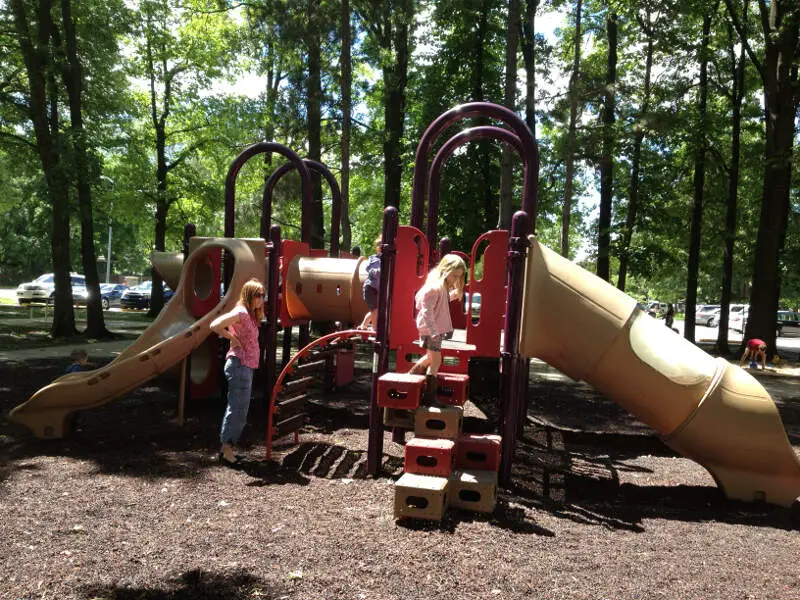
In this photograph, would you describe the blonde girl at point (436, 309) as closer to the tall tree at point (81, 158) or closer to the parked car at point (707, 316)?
the tall tree at point (81, 158)

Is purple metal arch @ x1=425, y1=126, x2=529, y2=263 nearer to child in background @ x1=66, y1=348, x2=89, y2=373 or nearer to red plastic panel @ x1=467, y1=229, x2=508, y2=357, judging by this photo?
red plastic panel @ x1=467, y1=229, x2=508, y2=357

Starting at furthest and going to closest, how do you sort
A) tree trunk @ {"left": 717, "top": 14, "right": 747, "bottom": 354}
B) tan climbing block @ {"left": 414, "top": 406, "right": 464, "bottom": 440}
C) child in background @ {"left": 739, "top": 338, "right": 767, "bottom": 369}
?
tree trunk @ {"left": 717, "top": 14, "right": 747, "bottom": 354} → child in background @ {"left": 739, "top": 338, "right": 767, "bottom": 369} → tan climbing block @ {"left": 414, "top": 406, "right": 464, "bottom": 440}

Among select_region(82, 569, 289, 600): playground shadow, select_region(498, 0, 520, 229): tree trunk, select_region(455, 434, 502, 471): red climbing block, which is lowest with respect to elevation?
select_region(82, 569, 289, 600): playground shadow

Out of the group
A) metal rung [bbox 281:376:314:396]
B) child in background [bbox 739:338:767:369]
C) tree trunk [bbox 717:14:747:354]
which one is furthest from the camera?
tree trunk [bbox 717:14:747:354]

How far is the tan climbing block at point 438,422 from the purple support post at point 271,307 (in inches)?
131

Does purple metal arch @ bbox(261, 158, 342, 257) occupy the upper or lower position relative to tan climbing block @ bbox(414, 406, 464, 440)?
upper

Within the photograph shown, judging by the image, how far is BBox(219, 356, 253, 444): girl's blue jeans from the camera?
6.05 meters

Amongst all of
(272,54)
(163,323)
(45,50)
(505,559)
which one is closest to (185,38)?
(272,54)

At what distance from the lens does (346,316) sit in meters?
8.69

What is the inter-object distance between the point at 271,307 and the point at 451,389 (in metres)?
3.40

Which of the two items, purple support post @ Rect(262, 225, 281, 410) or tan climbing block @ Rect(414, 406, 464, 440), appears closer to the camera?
tan climbing block @ Rect(414, 406, 464, 440)

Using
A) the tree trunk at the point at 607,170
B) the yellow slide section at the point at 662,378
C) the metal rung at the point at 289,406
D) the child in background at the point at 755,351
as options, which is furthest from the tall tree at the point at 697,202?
the metal rung at the point at 289,406

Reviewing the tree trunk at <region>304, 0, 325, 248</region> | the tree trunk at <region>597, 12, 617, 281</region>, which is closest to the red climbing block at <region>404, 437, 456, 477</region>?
the tree trunk at <region>304, 0, 325, 248</region>

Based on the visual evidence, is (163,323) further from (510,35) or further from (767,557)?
(510,35)
